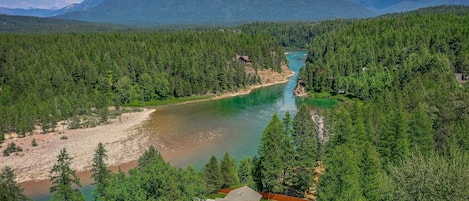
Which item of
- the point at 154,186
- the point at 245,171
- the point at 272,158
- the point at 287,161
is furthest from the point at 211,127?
the point at 154,186

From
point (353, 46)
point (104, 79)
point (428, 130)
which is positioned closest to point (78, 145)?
point (104, 79)

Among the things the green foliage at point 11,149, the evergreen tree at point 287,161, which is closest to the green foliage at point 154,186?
the evergreen tree at point 287,161

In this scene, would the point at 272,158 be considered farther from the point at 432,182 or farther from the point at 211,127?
the point at 211,127

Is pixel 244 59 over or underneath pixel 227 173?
over

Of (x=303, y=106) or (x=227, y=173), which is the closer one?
(x=227, y=173)

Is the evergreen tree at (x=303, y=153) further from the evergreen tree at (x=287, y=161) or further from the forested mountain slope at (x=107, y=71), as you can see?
the forested mountain slope at (x=107, y=71)

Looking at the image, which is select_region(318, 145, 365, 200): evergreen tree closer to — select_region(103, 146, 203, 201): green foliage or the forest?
the forest
